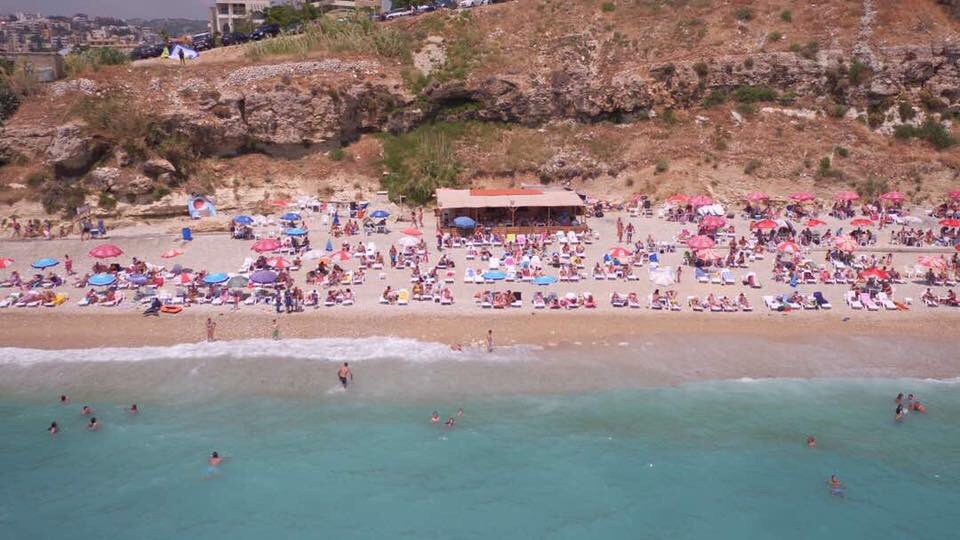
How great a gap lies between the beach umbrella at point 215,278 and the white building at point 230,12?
8217cm

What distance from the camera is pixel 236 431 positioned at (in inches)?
701

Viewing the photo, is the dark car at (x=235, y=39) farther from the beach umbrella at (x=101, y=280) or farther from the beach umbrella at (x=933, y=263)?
the beach umbrella at (x=933, y=263)

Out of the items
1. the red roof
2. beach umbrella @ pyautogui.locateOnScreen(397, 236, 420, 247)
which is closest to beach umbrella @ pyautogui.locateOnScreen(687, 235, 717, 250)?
the red roof

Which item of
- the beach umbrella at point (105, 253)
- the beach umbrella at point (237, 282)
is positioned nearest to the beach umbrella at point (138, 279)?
the beach umbrella at point (105, 253)

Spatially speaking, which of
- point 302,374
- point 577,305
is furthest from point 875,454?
point 302,374

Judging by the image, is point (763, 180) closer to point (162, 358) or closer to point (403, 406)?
point (403, 406)

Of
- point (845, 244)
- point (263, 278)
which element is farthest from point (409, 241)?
point (845, 244)

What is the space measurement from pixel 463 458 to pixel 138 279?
1493 cm

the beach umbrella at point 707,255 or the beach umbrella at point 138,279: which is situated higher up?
the beach umbrella at point 707,255

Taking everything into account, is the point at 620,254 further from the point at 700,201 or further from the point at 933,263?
the point at 933,263

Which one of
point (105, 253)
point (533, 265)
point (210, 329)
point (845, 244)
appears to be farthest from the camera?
point (533, 265)

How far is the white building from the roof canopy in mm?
75801

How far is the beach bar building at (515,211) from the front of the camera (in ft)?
104

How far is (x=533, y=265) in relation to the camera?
2647 centimetres
